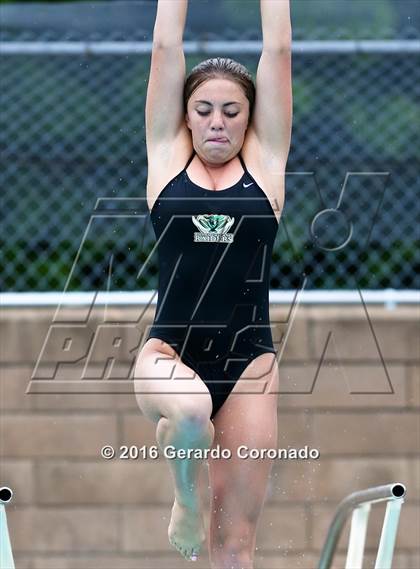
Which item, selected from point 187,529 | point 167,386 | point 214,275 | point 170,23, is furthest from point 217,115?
point 187,529

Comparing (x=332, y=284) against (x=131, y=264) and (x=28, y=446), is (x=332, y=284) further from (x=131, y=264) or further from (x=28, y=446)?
(x=28, y=446)

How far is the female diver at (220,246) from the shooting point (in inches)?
176

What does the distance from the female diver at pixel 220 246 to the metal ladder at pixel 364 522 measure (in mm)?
360

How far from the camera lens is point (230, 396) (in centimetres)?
451

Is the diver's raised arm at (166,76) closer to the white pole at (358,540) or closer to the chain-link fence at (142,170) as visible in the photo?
the white pole at (358,540)

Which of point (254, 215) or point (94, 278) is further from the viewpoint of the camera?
point (94, 278)

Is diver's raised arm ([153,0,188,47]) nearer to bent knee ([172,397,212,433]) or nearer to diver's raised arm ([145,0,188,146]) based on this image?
diver's raised arm ([145,0,188,146])

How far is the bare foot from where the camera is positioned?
4410mm

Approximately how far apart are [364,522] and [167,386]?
3.39 ft

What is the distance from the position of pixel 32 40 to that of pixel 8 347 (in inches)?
62.3

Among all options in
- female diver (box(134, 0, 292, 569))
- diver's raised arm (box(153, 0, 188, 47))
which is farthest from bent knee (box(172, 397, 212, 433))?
diver's raised arm (box(153, 0, 188, 47))

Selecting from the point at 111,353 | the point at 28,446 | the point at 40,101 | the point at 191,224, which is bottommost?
the point at 28,446

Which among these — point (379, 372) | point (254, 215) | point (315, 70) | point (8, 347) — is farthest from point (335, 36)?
point (254, 215)

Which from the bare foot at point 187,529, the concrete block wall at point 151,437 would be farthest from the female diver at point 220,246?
the concrete block wall at point 151,437
